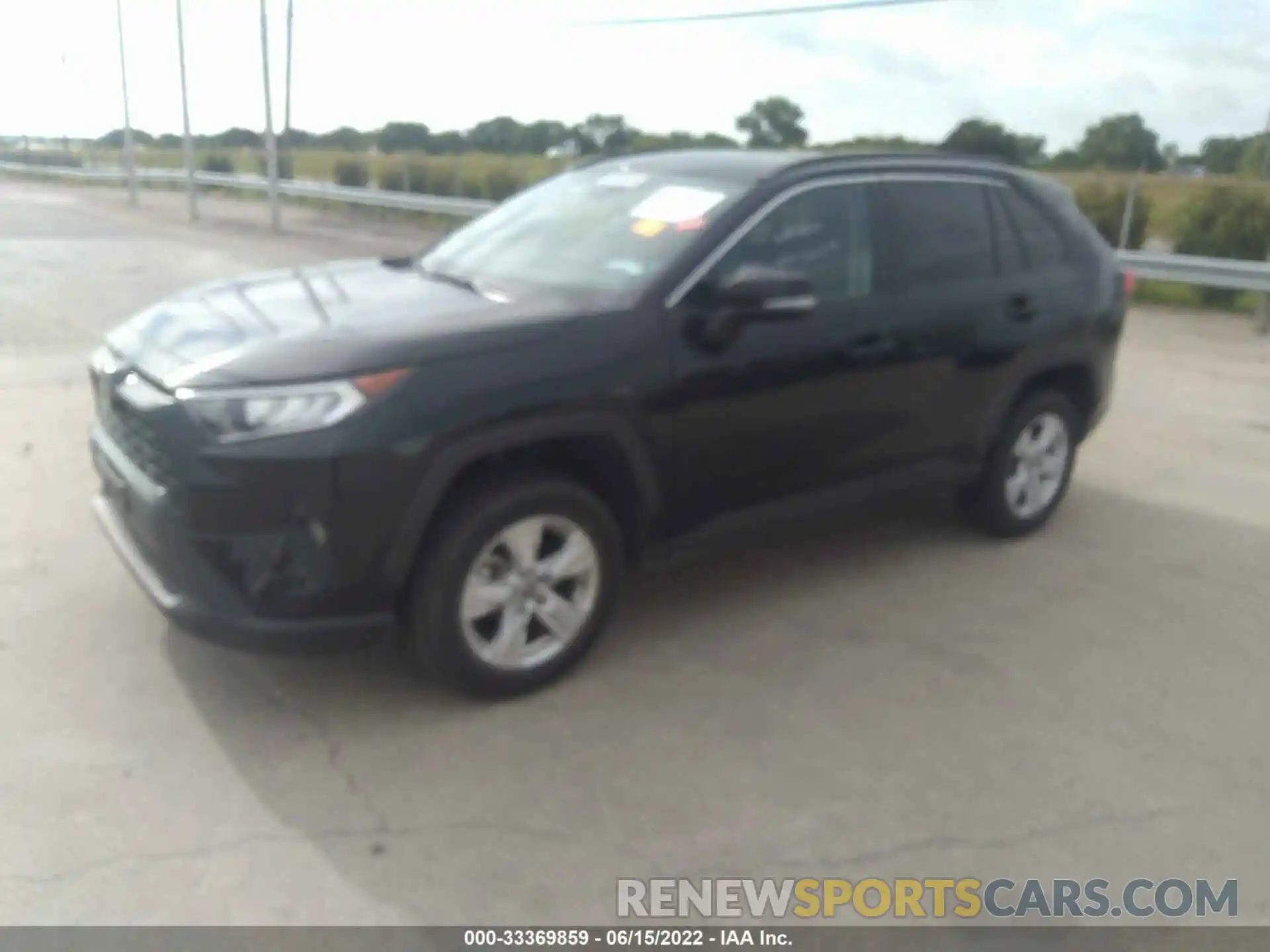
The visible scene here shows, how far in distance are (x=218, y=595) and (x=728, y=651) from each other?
5.89 ft

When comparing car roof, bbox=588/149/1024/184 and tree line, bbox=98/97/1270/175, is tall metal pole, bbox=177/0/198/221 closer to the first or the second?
tree line, bbox=98/97/1270/175

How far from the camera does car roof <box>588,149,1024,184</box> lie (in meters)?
4.30

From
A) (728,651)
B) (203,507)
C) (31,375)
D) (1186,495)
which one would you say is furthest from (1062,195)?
(31,375)

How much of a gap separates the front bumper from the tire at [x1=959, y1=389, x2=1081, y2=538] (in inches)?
116

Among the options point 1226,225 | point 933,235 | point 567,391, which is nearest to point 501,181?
point 1226,225

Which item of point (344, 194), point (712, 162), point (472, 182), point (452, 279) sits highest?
point (712, 162)

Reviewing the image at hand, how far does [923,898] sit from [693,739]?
889mm

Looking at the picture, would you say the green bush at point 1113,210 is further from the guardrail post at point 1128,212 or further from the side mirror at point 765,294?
the side mirror at point 765,294

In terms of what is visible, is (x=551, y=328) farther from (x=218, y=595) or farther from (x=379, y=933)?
(x=379, y=933)

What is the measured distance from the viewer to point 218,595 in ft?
10.8

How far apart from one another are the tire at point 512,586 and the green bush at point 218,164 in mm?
36204

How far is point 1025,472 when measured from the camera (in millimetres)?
5273

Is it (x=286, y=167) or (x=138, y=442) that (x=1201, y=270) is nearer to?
(x=138, y=442)

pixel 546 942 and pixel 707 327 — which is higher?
pixel 707 327
